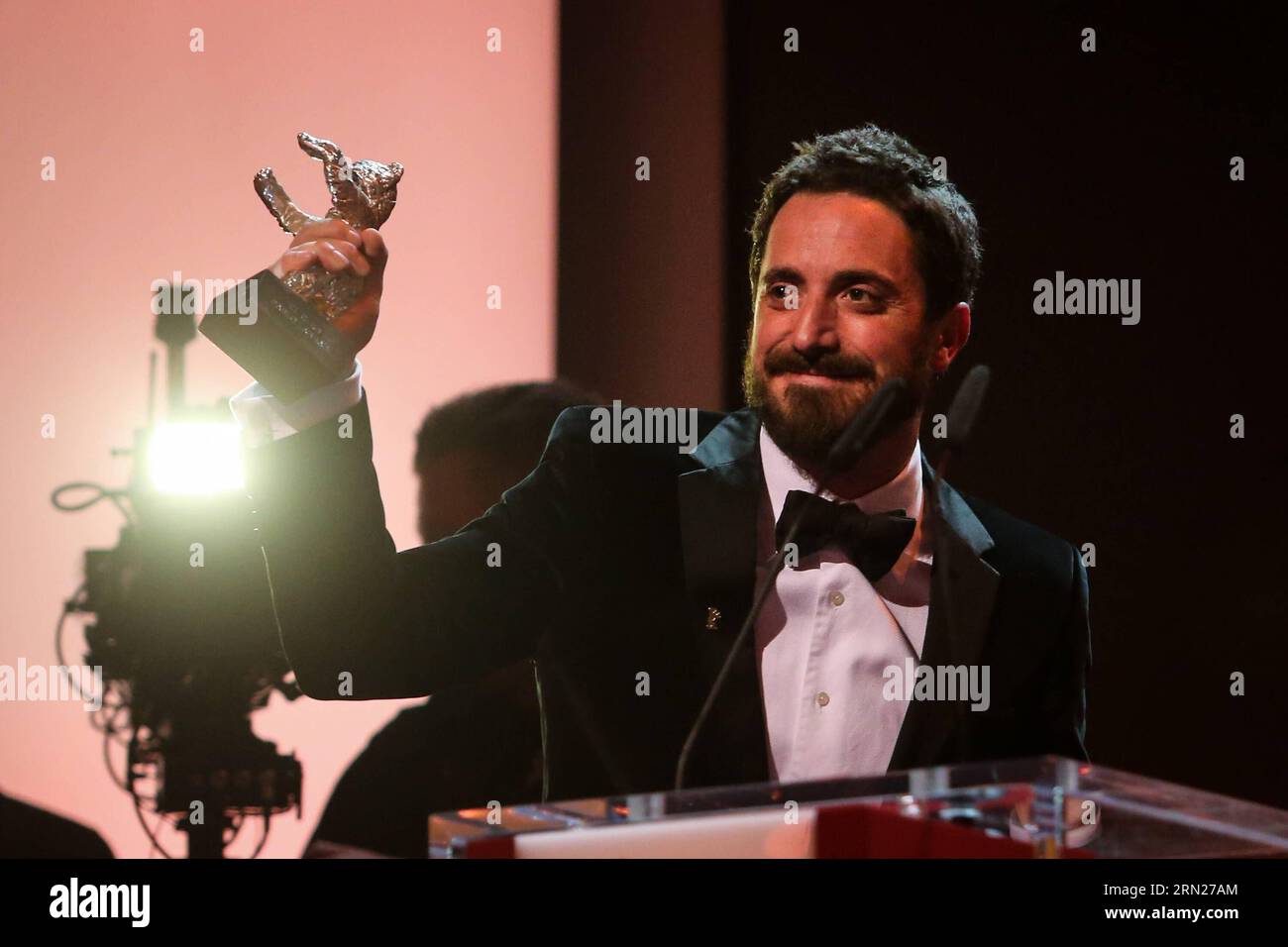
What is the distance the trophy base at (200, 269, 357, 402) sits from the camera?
1.52 metres

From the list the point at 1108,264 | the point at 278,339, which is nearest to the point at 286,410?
the point at 278,339

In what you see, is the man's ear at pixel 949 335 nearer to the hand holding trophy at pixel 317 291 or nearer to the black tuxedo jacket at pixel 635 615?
the black tuxedo jacket at pixel 635 615

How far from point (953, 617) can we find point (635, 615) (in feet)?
1.38

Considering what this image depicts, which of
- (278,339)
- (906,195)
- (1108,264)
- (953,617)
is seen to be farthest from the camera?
(1108,264)

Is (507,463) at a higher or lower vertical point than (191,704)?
higher

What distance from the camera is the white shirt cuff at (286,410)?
1.64m

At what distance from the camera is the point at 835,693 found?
1.87m

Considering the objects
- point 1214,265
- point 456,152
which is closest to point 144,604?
point 456,152

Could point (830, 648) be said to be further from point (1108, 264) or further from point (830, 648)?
point (1108, 264)

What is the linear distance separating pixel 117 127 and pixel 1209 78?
6.33 feet

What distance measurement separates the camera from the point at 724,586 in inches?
73.9

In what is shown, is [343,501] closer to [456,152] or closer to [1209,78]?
[456,152]
